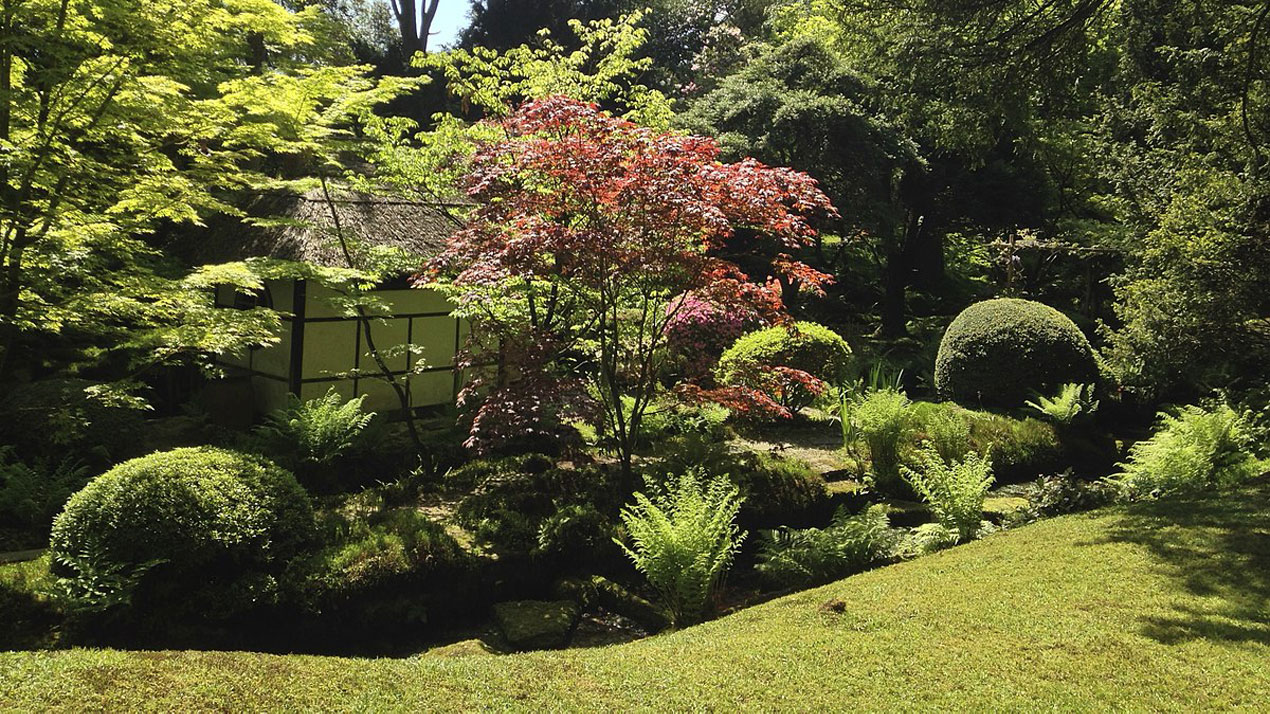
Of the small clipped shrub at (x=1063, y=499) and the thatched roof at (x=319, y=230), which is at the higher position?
the thatched roof at (x=319, y=230)

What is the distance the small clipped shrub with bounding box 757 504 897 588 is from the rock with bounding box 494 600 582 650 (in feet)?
6.83

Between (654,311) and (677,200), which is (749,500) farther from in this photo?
(677,200)

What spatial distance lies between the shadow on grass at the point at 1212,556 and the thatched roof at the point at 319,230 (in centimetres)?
982

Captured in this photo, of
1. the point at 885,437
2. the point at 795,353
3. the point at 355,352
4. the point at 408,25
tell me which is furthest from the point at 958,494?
the point at 408,25

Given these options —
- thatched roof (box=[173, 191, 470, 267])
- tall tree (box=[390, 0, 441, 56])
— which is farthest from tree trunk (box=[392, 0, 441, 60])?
thatched roof (box=[173, 191, 470, 267])

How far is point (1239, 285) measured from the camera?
9.98 metres

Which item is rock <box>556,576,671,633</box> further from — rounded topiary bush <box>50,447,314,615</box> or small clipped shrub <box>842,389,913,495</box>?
small clipped shrub <box>842,389,913,495</box>

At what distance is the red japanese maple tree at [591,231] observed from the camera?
8680mm

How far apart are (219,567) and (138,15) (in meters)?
5.62

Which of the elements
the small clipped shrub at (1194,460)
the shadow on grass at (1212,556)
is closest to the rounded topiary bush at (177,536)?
the shadow on grass at (1212,556)

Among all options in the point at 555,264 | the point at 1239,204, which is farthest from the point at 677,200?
the point at 1239,204

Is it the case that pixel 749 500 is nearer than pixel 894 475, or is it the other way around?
pixel 749 500

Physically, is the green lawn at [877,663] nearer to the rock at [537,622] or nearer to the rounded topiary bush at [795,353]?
the rock at [537,622]

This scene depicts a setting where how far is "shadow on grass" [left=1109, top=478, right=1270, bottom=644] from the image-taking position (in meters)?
5.79
